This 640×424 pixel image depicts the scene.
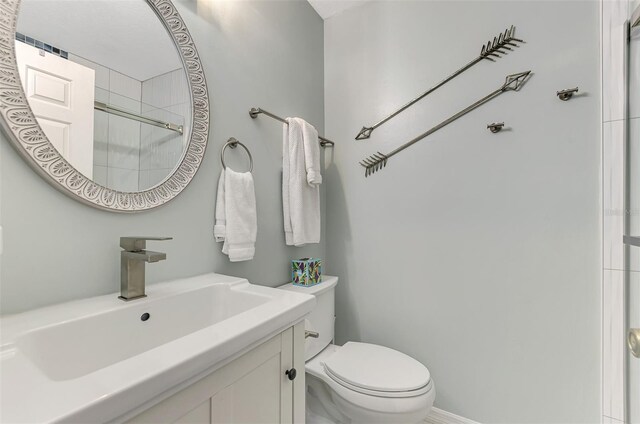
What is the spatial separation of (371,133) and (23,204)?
1.46 meters

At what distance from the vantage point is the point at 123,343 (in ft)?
2.24

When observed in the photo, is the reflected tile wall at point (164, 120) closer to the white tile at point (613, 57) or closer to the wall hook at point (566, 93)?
the wall hook at point (566, 93)

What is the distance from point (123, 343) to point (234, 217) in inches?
20.5

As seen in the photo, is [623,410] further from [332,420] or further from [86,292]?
[86,292]

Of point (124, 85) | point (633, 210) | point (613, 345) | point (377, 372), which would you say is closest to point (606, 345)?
point (613, 345)

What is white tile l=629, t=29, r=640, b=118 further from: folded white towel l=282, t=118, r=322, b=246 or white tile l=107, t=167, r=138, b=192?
white tile l=107, t=167, r=138, b=192

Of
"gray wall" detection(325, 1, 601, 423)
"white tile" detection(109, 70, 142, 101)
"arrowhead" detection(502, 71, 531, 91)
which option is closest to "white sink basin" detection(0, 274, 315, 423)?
"white tile" detection(109, 70, 142, 101)

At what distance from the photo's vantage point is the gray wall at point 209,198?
2.15 feet

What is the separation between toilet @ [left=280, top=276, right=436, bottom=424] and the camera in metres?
1.03

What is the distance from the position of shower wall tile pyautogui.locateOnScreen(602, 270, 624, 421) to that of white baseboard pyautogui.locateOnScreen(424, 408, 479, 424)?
54 centimetres

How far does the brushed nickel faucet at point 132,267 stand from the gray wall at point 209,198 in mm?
79

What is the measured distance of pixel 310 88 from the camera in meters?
1.70

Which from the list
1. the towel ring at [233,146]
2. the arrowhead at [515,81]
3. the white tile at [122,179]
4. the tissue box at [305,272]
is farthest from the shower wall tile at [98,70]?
the arrowhead at [515,81]

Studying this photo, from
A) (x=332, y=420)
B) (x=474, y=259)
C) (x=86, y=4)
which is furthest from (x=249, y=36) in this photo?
(x=332, y=420)
